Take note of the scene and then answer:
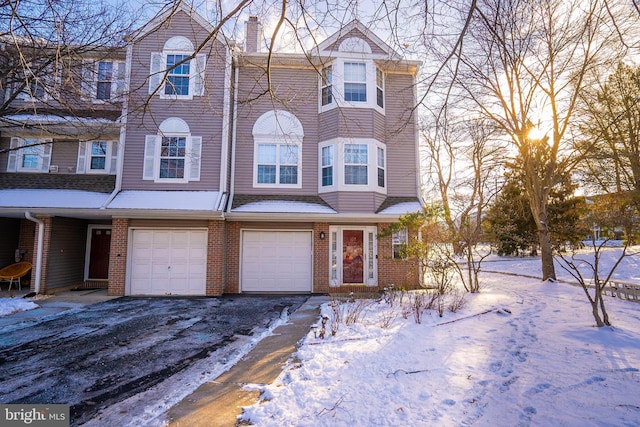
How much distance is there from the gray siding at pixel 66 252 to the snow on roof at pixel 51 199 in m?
0.76

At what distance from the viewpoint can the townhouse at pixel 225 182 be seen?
10445mm

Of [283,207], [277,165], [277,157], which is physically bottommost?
[283,207]

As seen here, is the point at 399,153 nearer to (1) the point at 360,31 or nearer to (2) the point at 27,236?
(1) the point at 360,31

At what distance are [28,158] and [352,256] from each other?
39.4 ft

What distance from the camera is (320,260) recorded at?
11016mm

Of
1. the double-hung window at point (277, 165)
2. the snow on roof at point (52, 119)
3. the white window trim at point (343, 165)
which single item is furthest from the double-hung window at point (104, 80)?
the white window trim at point (343, 165)

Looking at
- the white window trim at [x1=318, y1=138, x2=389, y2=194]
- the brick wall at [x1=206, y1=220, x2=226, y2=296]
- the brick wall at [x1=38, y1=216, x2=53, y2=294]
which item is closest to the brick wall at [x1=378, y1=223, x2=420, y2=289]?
the white window trim at [x1=318, y1=138, x2=389, y2=194]

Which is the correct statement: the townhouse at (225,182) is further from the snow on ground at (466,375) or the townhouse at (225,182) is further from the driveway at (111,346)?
the snow on ground at (466,375)

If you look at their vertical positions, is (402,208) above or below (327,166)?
below

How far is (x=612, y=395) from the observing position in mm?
3113

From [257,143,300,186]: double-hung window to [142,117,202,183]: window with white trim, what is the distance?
2.11 meters

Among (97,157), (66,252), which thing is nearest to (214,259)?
(66,252)

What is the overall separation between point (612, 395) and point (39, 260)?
539 inches

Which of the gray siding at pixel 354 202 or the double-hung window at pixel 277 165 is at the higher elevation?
the double-hung window at pixel 277 165
